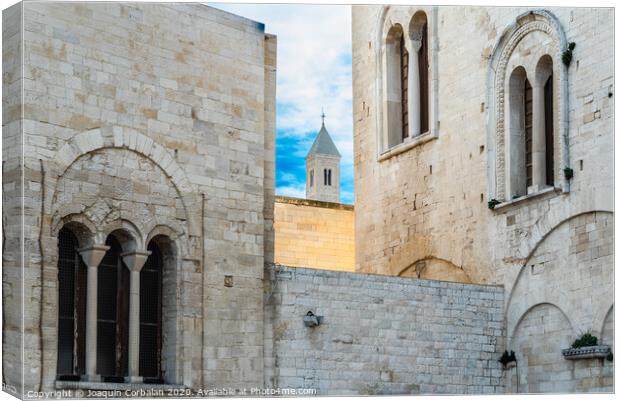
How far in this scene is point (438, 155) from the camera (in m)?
22.5

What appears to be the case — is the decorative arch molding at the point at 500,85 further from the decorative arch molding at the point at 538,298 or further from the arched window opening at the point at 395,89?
the arched window opening at the point at 395,89

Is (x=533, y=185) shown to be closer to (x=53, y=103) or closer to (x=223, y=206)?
(x=223, y=206)

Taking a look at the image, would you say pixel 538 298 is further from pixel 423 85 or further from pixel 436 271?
pixel 423 85

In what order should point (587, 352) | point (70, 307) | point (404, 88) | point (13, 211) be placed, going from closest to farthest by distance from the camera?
point (13, 211) → point (70, 307) → point (587, 352) → point (404, 88)

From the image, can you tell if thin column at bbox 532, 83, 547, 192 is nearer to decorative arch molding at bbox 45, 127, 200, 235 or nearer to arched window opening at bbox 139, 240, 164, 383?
decorative arch molding at bbox 45, 127, 200, 235

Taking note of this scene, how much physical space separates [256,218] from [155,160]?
1710 millimetres

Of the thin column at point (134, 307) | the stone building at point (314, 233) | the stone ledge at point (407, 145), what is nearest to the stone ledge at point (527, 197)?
the stone ledge at point (407, 145)

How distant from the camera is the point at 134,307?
1783 cm

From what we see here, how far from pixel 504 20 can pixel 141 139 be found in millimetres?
6260

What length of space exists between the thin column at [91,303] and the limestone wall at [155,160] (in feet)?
0.61

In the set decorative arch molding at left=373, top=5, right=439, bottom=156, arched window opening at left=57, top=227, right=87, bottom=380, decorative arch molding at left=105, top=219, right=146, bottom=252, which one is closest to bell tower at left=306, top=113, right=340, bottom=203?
decorative arch molding at left=373, top=5, right=439, bottom=156

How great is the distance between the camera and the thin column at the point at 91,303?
1728 centimetres

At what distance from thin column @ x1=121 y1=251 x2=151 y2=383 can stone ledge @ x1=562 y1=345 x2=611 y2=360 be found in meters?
5.95

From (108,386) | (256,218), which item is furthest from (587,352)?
(108,386)
